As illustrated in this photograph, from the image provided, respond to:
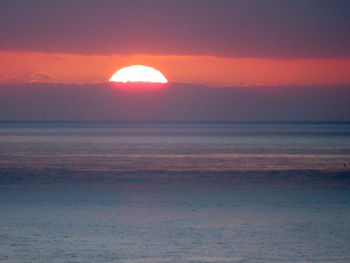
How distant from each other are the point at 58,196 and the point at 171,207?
4.62m

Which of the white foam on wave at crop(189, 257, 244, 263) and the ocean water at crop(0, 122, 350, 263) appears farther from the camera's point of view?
the ocean water at crop(0, 122, 350, 263)

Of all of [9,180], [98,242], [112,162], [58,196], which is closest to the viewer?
[98,242]

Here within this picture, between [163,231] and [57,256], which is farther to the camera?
[163,231]

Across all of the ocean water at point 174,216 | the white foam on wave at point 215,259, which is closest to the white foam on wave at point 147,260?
the ocean water at point 174,216

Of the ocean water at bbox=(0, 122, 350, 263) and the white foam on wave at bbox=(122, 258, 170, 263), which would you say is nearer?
the white foam on wave at bbox=(122, 258, 170, 263)

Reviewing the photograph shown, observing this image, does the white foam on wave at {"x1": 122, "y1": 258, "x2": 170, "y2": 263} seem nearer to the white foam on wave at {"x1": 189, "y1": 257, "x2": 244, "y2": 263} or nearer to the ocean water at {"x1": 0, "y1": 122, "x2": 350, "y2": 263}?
the ocean water at {"x1": 0, "y1": 122, "x2": 350, "y2": 263}

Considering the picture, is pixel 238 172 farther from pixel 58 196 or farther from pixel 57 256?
pixel 57 256

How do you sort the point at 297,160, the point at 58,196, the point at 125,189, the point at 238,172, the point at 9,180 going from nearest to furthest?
the point at 58,196 → the point at 125,189 → the point at 9,180 → the point at 238,172 → the point at 297,160

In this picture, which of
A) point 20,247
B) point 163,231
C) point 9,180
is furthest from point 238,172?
point 20,247

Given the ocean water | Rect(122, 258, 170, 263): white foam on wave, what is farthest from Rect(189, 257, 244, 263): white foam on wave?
Rect(122, 258, 170, 263): white foam on wave

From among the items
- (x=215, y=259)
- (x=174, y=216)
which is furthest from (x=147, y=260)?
(x=174, y=216)

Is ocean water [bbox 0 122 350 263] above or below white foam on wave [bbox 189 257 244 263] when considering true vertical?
above

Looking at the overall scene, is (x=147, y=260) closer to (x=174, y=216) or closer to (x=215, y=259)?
(x=215, y=259)

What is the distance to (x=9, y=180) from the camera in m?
25.8
